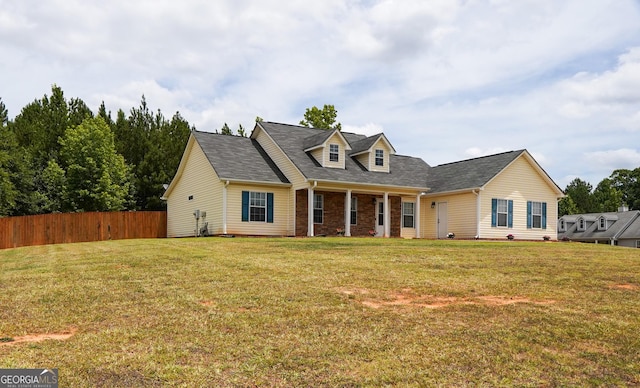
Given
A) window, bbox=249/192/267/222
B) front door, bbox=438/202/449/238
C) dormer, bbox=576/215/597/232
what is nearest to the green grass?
window, bbox=249/192/267/222

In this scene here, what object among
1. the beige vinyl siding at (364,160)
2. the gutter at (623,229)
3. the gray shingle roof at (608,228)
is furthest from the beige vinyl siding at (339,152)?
the gutter at (623,229)

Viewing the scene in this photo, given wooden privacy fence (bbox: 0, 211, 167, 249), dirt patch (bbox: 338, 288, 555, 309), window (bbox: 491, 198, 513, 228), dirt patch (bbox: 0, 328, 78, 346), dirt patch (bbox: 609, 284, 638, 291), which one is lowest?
dirt patch (bbox: 0, 328, 78, 346)

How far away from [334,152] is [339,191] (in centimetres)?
207

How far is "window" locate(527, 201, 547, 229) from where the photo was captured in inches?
1271

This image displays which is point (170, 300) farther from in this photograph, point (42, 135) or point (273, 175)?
point (42, 135)

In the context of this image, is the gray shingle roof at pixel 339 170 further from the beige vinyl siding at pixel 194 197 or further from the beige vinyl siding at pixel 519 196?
the beige vinyl siding at pixel 194 197

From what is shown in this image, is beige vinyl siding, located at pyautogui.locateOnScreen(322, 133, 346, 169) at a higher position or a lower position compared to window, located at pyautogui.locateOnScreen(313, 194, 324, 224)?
higher

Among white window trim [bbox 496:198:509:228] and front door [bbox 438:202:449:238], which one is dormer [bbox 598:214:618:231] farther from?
front door [bbox 438:202:449:238]

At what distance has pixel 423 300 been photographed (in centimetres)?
1048

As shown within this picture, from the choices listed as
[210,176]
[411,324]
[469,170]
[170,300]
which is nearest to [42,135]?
[210,176]

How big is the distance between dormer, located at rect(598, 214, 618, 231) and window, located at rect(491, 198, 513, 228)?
35.1 metres

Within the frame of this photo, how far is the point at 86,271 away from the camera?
14148mm

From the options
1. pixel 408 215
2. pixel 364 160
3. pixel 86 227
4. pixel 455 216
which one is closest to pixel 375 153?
pixel 364 160

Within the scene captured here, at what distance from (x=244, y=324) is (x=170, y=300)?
2292 millimetres
